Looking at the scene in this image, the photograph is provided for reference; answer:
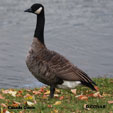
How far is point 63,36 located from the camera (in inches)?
1244

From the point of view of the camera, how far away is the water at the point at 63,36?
22.5 meters

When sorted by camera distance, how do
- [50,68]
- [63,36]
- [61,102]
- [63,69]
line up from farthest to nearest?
1. [63,36]
2. [63,69]
3. [50,68]
4. [61,102]

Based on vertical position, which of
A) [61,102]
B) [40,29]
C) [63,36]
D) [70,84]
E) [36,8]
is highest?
[63,36]

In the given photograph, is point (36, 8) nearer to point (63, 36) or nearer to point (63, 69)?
point (63, 69)

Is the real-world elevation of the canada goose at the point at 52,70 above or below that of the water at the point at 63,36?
below

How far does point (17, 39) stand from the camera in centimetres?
3058

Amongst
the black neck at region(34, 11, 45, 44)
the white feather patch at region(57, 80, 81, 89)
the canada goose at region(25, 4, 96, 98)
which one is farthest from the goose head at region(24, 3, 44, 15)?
the white feather patch at region(57, 80, 81, 89)

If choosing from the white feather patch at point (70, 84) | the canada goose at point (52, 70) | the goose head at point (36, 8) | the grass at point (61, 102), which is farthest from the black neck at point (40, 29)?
the grass at point (61, 102)

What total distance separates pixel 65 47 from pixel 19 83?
9459 mm

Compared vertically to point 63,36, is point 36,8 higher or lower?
lower

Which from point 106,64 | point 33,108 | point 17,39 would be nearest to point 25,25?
point 17,39

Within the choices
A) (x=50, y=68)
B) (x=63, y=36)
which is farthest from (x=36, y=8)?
(x=63, y=36)

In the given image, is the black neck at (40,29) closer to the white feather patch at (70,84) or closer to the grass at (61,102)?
the white feather patch at (70,84)

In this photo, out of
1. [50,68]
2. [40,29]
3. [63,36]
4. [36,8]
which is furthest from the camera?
[63,36]
